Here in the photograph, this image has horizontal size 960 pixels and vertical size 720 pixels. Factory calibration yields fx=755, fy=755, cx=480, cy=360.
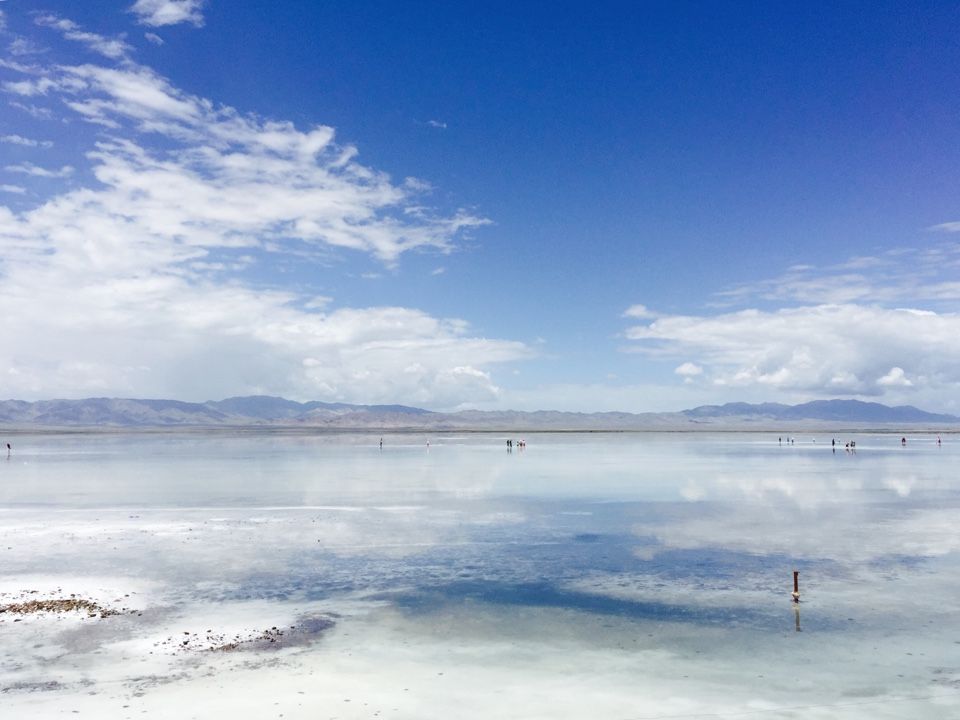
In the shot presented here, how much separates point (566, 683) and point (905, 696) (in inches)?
219

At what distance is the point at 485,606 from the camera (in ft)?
59.4

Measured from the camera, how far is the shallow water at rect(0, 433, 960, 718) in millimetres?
12703

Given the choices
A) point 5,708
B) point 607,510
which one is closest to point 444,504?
point 607,510

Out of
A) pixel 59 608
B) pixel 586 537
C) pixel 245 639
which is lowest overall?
pixel 245 639

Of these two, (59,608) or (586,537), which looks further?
(586,537)

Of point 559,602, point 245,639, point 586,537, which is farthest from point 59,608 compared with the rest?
point 586,537

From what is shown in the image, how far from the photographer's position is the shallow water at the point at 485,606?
1270cm

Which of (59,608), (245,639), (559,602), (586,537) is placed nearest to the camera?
(245,639)

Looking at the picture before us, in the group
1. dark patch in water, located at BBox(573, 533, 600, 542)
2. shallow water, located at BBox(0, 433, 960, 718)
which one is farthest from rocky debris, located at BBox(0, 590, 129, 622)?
dark patch in water, located at BBox(573, 533, 600, 542)

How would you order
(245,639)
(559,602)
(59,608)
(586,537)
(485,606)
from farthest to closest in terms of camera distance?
1. (586,537)
2. (559,602)
3. (485,606)
4. (59,608)
5. (245,639)

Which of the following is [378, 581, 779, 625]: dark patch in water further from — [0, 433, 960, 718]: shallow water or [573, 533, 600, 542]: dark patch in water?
[573, 533, 600, 542]: dark patch in water

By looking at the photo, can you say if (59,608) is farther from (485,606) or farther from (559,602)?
(559,602)

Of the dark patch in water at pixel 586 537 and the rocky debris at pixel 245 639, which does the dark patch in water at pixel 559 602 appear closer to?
the rocky debris at pixel 245 639

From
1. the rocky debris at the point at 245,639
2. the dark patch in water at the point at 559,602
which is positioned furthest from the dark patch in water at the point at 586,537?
the rocky debris at the point at 245,639
